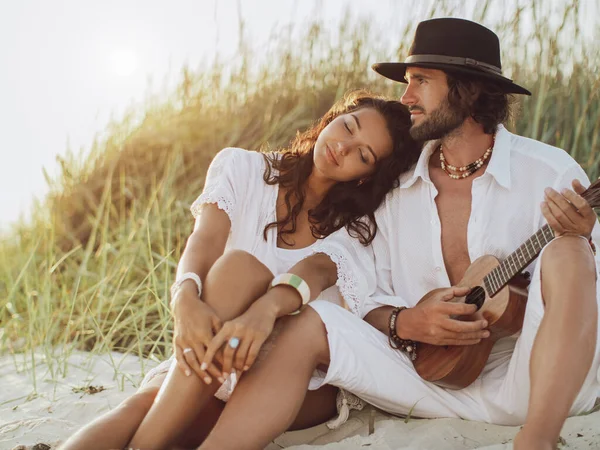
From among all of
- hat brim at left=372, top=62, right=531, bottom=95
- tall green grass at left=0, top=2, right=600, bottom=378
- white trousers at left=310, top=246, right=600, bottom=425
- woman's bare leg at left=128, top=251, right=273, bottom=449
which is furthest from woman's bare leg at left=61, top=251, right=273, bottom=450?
tall green grass at left=0, top=2, right=600, bottom=378

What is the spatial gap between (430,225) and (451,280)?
0.24 metres

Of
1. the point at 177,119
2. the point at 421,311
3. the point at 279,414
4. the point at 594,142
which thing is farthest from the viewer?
the point at 177,119

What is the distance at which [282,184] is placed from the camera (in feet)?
11.1

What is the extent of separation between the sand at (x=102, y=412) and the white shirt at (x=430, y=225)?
484 millimetres

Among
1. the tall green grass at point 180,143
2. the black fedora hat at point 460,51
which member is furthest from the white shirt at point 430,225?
the tall green grass at point 180,143

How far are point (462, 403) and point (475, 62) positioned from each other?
4.41 feet

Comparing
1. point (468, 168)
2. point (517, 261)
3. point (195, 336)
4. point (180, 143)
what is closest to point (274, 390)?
point (195, 336)

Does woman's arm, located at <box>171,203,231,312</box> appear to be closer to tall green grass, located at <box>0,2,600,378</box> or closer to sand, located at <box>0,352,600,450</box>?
sand, located at <box>0,352,600,450</box>

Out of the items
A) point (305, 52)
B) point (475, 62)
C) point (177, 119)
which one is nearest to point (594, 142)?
point (475, 62)

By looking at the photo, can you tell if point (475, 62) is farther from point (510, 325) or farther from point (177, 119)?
point (177, 119)

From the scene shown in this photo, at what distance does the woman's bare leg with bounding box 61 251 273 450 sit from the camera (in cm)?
257

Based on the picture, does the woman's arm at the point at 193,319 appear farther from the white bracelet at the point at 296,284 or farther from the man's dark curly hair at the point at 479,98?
the man's dark curly hair at the point at 479,98

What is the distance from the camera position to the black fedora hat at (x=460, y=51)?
317 centimetres

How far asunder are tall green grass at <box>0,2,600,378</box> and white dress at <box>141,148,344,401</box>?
1385 millimetres
